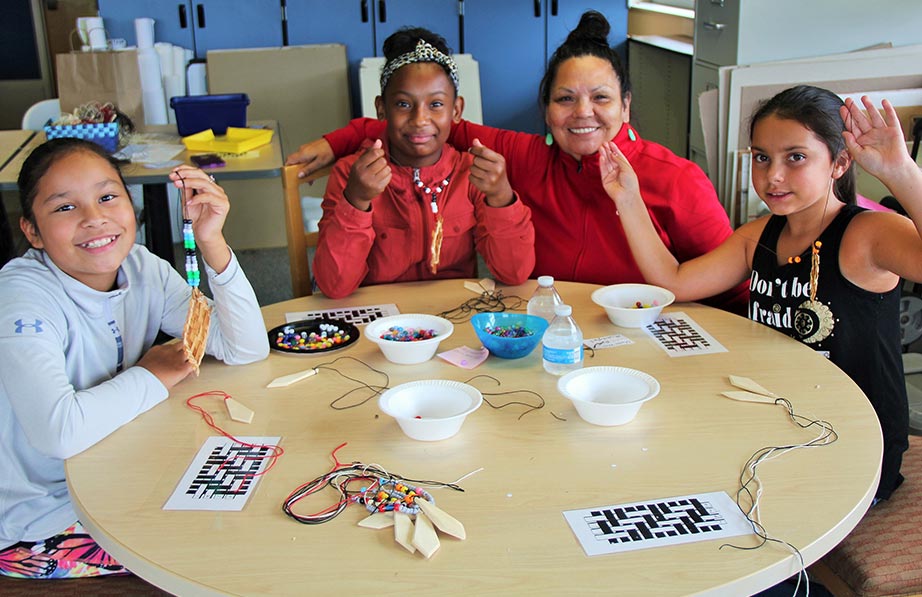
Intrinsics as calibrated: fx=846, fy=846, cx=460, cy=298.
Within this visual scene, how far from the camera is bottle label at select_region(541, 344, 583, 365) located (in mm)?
1510

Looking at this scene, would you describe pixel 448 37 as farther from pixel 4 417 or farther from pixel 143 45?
pixel 4 417

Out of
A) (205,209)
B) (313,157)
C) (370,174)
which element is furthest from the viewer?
(313,157)

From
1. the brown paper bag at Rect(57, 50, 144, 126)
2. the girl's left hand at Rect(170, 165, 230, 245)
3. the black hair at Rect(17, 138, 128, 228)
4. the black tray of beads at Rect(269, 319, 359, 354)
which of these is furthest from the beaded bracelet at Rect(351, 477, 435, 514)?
the brown paper bag at Rect(57, 50, 144, 126)

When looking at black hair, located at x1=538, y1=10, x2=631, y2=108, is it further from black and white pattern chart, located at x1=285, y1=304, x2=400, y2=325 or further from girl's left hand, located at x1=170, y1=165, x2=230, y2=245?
girl's left hand, located at x1=170, y1=165, x2=230, y2=245

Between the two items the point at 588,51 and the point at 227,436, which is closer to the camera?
the point at 227,436

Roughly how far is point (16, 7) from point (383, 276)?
4.38m

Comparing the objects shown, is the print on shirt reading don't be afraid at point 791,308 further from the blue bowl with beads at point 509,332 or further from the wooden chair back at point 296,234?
the wooden chair back at point 296,234

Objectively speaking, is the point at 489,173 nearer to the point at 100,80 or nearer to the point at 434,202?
the point at 434,202

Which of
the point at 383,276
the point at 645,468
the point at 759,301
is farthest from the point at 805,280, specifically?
the point at 383,276

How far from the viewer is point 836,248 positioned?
1711mm

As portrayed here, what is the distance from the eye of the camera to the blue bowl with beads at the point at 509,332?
1602mm

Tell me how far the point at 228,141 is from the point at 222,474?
2.35 m

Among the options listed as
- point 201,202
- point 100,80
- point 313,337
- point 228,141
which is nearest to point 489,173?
point 313,337

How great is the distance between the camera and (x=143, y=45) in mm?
4602
